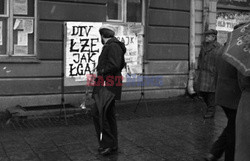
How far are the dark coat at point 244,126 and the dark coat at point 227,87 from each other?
2.95 ft

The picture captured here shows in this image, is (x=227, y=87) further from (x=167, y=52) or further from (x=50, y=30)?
(x=167, y=52)

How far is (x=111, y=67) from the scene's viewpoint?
→ 5523 millimetres

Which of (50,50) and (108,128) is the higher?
(50,50)

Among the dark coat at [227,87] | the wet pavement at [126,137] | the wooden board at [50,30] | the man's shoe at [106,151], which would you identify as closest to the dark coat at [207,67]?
the wet pavement at [126,137]

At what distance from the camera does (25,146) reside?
6.00 m

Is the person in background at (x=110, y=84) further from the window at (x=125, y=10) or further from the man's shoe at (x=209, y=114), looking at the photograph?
the window at (x=125, y=10)

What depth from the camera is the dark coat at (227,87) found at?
13.6 feet

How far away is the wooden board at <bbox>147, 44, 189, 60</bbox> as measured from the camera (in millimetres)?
10713

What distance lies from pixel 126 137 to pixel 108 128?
1.12 metres

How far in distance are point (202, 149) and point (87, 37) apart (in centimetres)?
383

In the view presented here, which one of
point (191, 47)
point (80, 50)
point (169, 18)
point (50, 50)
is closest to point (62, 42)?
point (50, 50)

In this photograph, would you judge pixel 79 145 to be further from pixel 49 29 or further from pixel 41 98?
pixel 49 29

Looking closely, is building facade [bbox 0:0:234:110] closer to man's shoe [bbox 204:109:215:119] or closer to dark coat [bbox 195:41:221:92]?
dark coat [bbox 195:41:221:92]

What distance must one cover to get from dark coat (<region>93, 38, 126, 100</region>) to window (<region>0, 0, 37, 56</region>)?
3899mm
